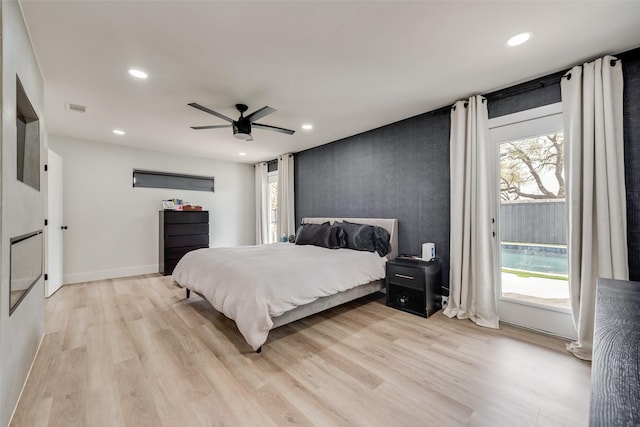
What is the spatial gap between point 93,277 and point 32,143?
138 inches

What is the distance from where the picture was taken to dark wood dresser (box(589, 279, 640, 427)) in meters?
0.51

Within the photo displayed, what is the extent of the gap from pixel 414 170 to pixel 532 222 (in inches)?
57.0

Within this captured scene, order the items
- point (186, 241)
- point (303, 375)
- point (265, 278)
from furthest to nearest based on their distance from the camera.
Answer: point (186, 241) → point (265, 278) → point (303, 375)

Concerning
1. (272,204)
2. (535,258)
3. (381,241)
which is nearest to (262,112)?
(381,241)

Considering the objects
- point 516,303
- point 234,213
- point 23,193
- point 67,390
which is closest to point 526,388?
point 516,303

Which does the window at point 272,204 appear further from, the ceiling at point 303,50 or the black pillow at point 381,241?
the black pillow at point 381,241

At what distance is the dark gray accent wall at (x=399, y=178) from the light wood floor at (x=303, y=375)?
Result: 3.96ft

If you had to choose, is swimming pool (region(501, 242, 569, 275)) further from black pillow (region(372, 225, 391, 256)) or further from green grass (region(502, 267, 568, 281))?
black pillow (region(372, 225, 391, 256))

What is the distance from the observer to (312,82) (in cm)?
269

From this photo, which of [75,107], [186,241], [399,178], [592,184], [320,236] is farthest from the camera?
[186,241]

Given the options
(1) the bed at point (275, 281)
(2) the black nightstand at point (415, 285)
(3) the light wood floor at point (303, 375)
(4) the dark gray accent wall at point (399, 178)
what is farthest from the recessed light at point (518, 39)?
(3) the light wood floor at point (303, 375)

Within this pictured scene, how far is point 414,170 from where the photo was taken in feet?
12.1

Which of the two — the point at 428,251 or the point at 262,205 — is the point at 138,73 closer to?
the point at 428,251

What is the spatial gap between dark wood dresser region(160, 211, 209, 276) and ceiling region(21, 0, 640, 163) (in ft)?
7.20
